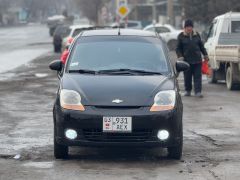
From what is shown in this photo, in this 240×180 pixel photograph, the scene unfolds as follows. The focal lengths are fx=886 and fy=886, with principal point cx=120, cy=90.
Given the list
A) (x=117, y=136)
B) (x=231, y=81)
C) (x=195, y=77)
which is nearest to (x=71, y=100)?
(x=117, y=136)

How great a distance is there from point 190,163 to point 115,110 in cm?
110

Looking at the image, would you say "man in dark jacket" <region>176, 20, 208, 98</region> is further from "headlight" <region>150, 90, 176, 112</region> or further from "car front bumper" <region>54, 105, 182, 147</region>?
"car front bumper" <region>54, 105, 182, 147</region>

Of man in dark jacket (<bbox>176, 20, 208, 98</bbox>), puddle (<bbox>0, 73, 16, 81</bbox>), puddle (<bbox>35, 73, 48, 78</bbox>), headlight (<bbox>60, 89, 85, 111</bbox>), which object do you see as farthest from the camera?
puddle (<bbox>35, 73, 48, 78</bbox>)

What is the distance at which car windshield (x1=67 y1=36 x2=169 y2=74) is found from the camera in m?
11.4

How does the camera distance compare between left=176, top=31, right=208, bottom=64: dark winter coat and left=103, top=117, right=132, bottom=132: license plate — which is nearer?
left=103, top=117, right=132, bottom=132: license plate

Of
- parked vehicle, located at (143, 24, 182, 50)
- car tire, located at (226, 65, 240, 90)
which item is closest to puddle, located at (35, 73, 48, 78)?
car tire, located at (226, 65, 240, 90)

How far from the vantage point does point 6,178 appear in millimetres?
9406

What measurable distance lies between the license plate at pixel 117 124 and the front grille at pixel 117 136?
7 cm

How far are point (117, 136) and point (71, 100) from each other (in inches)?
27.3

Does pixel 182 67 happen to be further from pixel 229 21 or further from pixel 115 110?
pixel 229 21

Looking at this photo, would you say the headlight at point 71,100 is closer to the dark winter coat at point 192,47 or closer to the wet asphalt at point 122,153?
the wet asphalt at point 122,153

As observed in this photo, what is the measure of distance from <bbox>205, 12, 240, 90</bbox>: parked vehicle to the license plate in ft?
34.4

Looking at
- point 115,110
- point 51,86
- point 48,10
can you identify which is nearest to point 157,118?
point 115,110

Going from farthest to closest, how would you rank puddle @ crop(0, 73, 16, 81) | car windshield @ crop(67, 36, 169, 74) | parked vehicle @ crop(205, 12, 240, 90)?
puddle @ crop(0, 73, 16, 81) < parked vehicle @ crop(205, 12, 240, 90) < car windshield @ crop(67, 36, 169, 74)
